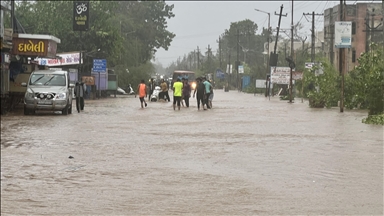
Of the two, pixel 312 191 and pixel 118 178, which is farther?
pixel 118 178

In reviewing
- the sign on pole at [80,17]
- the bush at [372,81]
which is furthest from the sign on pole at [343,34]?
the sign on pole at [80,17]

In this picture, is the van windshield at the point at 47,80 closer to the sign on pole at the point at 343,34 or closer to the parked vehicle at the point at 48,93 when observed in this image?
the parked vehicle at the point at 48,93

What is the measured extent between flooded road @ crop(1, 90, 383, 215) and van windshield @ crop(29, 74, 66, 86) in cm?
813

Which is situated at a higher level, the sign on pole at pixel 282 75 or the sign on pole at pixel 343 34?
the sign on pole at pixel 343 34

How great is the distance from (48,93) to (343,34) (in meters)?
14.2

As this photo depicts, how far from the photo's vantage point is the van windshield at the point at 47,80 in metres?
32.9

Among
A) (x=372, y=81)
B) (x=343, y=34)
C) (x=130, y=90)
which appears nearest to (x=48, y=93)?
(x=372, y=81)

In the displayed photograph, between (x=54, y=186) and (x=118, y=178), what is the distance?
143 cm

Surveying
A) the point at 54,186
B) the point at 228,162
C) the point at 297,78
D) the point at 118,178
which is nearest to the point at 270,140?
the point at 228,162

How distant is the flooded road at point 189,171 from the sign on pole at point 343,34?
13.4 metres

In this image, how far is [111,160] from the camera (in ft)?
51.3

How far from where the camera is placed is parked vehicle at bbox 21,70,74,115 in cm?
3195

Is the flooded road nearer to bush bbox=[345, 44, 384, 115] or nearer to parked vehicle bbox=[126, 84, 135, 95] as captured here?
bush bbox=[345, 44, 384, 115]

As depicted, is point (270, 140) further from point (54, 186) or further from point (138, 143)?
point (54, 186)
